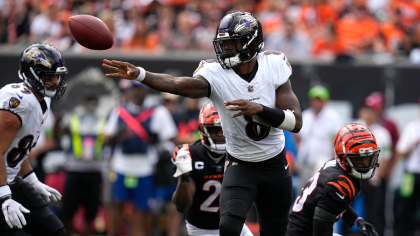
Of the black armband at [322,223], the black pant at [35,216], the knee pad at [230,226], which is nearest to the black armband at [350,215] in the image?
the black armband at [322,223]

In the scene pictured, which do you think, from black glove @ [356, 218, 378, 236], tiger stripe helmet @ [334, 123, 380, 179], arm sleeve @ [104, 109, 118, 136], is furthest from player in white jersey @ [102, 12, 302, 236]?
arm sleeve @ [104, 109, 118, 136]

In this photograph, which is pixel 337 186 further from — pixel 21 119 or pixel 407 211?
pixel 407 211

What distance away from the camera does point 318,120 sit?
23.9 feet

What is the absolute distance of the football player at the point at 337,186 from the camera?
3855 mm

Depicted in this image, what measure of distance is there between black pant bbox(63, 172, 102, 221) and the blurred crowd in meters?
2.20

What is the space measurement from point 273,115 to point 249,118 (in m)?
0.26

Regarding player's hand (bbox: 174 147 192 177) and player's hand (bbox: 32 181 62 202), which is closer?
player's hand (bbox: 174 147 192 177)

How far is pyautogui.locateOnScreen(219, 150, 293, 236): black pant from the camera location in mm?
3686

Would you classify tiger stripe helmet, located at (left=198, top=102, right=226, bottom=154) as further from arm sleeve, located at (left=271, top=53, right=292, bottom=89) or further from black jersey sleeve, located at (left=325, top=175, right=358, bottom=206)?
black jersey sleeve, located at (left=325, top=175, right=358, bottom=206)

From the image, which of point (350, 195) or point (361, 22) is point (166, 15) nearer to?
point (361, 22)

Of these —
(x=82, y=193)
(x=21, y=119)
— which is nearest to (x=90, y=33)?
(x=21, y=119)

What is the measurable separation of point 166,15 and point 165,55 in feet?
6.51

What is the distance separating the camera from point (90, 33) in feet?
12.9

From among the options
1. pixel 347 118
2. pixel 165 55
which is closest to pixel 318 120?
pixel 347 118
